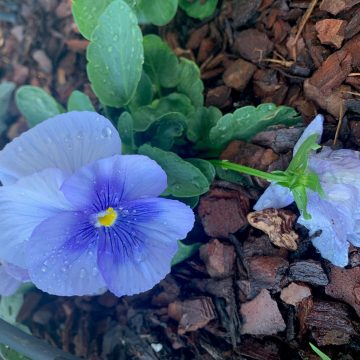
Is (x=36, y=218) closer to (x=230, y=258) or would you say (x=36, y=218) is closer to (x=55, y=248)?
(x=55, y=248)

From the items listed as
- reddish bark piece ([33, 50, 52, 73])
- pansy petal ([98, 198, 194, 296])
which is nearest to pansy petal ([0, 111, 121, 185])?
pansy petal ([98, 198, 194, 296])

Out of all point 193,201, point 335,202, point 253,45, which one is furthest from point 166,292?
point 253,45

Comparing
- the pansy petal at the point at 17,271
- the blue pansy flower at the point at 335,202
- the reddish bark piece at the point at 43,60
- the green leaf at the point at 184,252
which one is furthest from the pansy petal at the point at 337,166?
the reddish bark piece at the point at 43,60

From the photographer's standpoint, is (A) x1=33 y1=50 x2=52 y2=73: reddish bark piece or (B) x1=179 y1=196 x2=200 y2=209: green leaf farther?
(A) x1=33 y1=50 x2=52 y2=73: reddish bark piece

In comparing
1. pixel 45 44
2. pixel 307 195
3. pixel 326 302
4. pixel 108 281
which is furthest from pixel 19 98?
pixel 326 302

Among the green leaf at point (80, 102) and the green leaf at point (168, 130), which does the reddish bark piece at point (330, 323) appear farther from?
the green leaf at point (80, 102)

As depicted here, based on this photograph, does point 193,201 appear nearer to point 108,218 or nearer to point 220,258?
point 220,258

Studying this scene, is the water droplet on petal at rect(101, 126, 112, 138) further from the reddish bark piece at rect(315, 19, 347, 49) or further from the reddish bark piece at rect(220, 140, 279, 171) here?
the reddish bark piece at rect(315, 19, 347, 49)
